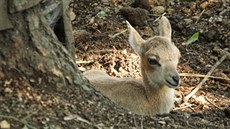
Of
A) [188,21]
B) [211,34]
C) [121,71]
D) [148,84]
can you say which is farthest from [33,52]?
[188,21]

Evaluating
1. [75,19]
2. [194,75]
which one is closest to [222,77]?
[194,75]

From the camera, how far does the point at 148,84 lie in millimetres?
6594

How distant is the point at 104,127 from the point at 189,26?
4.46 metres

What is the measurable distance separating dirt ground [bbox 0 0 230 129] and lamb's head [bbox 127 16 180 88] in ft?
1.46

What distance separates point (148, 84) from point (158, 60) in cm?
40

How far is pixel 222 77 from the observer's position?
739 centimetres

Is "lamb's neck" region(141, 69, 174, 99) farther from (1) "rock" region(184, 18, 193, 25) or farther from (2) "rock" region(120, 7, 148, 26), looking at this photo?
(1) "rock" region(184, 18, 193, 25)

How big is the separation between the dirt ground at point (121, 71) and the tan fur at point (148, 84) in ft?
0.84

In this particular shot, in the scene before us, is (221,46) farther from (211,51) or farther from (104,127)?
(104,127)

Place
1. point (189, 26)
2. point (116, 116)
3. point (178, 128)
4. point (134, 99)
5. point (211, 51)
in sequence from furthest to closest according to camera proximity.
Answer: point (189, 26) < point (211, 51) < point (134, 99) < point (178, 128) < point (116, 116)

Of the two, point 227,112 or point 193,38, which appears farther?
point 193,38

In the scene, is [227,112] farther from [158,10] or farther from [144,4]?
[144,4]

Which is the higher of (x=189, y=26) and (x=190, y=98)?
(x=189, y=26)

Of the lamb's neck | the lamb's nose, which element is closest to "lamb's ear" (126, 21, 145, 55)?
the lamb's neck
